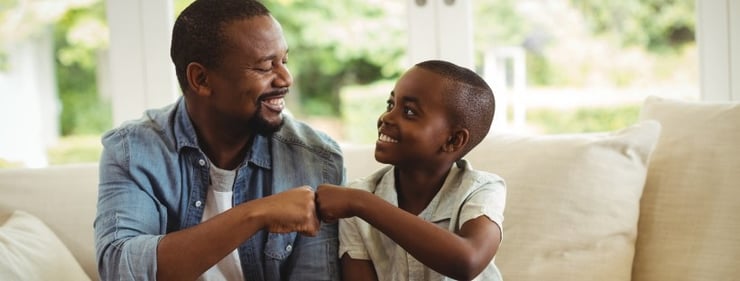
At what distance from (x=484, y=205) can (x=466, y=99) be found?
0.21 m

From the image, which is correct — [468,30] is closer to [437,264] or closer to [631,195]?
[631,195]

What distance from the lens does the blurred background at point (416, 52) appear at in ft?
9.35

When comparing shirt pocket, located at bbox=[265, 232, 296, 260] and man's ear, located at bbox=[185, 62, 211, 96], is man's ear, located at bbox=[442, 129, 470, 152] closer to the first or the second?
shirt pocket, located at bbox=[265, 232, 296, 260]

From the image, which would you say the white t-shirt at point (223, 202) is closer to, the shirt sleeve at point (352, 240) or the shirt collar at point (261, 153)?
the shirt collar at point (261, 153)

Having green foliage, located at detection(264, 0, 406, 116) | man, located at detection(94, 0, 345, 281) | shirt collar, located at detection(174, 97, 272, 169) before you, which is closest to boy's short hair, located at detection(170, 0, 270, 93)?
man, located at detection(94, 0, 345, 281)

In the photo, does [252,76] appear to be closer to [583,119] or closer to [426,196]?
[426,196]

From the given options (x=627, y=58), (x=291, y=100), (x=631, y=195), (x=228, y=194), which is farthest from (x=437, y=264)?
(x=291, y=100)

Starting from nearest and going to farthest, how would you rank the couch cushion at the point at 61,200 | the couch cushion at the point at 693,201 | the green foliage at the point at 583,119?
the couch cushion at the point at 693,201 → the couch cushion at the point at 61,200 → the green foliage at the point at 583,119

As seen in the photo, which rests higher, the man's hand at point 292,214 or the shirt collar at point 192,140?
the shirt collar at point 192,140

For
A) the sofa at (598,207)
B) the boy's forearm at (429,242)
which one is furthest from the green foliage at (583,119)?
the boy's forearm at (429,242)

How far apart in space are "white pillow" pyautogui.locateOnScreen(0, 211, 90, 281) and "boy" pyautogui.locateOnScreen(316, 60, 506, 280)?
2.03 ft

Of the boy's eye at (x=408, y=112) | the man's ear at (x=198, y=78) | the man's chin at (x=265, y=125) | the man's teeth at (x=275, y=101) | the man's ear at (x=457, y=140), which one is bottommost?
the man's ear at (x=457, y=140)

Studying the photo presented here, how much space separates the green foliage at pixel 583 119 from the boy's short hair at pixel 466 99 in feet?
6.31

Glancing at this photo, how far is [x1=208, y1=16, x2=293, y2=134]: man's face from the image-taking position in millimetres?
1680
